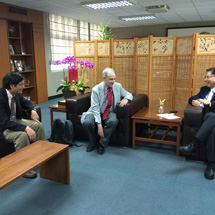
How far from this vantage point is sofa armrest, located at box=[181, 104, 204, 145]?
267cm

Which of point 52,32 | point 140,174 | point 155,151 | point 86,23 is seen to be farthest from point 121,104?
point 86,23

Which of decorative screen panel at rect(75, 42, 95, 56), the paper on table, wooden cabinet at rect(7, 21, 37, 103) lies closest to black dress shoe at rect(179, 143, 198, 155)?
the paper on table

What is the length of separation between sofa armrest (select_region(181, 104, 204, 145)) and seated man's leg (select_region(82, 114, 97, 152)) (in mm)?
1153

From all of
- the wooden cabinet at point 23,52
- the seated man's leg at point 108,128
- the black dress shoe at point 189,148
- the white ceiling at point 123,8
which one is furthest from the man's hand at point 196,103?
the wooden cabinet at point 23,52

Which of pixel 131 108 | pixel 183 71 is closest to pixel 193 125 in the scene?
pixel 131 108

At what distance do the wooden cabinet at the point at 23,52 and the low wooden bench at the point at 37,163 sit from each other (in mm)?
3808

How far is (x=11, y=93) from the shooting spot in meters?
2.53

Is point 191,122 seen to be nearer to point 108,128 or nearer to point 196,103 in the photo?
point 196,103

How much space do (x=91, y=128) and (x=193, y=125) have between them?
1269mm

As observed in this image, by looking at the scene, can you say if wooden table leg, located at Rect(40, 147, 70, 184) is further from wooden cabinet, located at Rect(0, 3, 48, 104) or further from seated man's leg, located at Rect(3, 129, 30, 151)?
wooden cabinet, located at Rect(0, 3, 48, 104)

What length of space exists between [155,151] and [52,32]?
5231 mm

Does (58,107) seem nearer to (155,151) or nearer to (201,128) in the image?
(155,151)

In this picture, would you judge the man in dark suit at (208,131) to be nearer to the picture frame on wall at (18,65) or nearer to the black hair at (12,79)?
the black hair at (12,79)

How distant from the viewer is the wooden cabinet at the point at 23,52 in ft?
18.6
